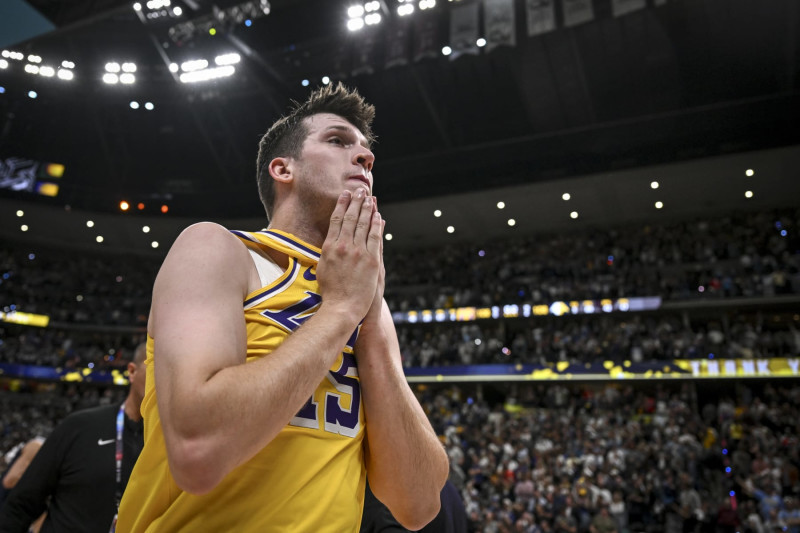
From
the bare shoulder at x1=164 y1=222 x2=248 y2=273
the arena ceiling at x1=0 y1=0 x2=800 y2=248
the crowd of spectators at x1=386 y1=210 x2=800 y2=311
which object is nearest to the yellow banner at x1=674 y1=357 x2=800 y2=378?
the crowd of spectators at x1=386 y1=210 x2=800 y2=311

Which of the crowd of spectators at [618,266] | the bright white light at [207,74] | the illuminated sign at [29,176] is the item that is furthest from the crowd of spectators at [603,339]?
the illuminated sign at [29,176]

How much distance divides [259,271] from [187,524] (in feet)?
1.80

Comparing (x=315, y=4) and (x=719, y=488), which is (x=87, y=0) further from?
(x=315, y=4)

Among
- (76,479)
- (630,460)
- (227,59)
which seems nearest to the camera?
(76,479)

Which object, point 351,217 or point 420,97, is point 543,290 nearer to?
point 420,97

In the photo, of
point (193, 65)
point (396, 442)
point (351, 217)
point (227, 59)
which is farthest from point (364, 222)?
point (193, 65)

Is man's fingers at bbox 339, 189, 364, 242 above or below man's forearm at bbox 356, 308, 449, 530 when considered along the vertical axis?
above

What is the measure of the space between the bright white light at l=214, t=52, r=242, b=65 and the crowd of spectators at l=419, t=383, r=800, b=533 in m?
15.9

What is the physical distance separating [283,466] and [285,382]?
214 mm

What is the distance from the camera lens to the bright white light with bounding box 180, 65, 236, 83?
24.3 meters

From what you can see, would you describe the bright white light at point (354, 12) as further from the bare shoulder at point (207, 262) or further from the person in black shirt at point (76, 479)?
the bare shoulder at point (207, 262)

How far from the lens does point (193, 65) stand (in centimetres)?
2456

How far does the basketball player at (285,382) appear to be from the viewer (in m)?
1.10

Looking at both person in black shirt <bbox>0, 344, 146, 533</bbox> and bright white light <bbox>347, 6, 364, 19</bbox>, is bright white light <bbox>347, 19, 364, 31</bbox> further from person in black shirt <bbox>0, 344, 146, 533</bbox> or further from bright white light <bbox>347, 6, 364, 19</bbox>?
person in black shirt <bbox>0, 344, 146, 533</bbox>
